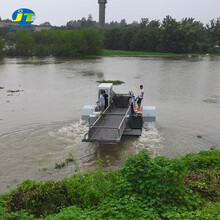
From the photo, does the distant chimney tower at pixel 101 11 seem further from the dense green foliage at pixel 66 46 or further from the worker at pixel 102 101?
the worker at pixel 102 101

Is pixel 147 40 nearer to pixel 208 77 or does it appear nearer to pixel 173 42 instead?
pixel 173 42

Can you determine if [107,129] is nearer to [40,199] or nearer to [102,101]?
[102,101]

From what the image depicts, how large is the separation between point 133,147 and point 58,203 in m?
6.26

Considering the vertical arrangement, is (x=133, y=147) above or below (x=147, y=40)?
below

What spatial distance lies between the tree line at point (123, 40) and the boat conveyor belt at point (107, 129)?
195 ft

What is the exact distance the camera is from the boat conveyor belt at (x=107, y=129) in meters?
11.4

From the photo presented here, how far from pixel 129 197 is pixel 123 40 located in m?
96.6

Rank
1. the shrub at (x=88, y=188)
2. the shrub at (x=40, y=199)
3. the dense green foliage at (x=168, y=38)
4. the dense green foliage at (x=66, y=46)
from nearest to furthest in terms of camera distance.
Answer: the shrub at (x=40, y=199)
the shrub at (x=88, y=188)
the dense green foliage at (x=66, y=46)
the dense green foliage at (x=168, y=38)

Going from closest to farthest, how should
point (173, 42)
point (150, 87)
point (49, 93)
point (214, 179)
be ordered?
point (214, 179) → point (49, 93) → point (150, 87) → point (173, 42)

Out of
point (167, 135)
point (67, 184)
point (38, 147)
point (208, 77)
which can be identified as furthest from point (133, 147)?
point (208, 77)

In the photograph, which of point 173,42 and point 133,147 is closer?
point 133,147

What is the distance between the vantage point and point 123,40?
3920 inches

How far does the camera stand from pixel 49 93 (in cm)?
2686

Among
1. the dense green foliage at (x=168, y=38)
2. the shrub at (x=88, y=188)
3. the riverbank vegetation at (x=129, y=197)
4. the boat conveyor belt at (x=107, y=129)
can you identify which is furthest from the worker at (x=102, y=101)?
the dense green foliage at (x=168, y=38)
